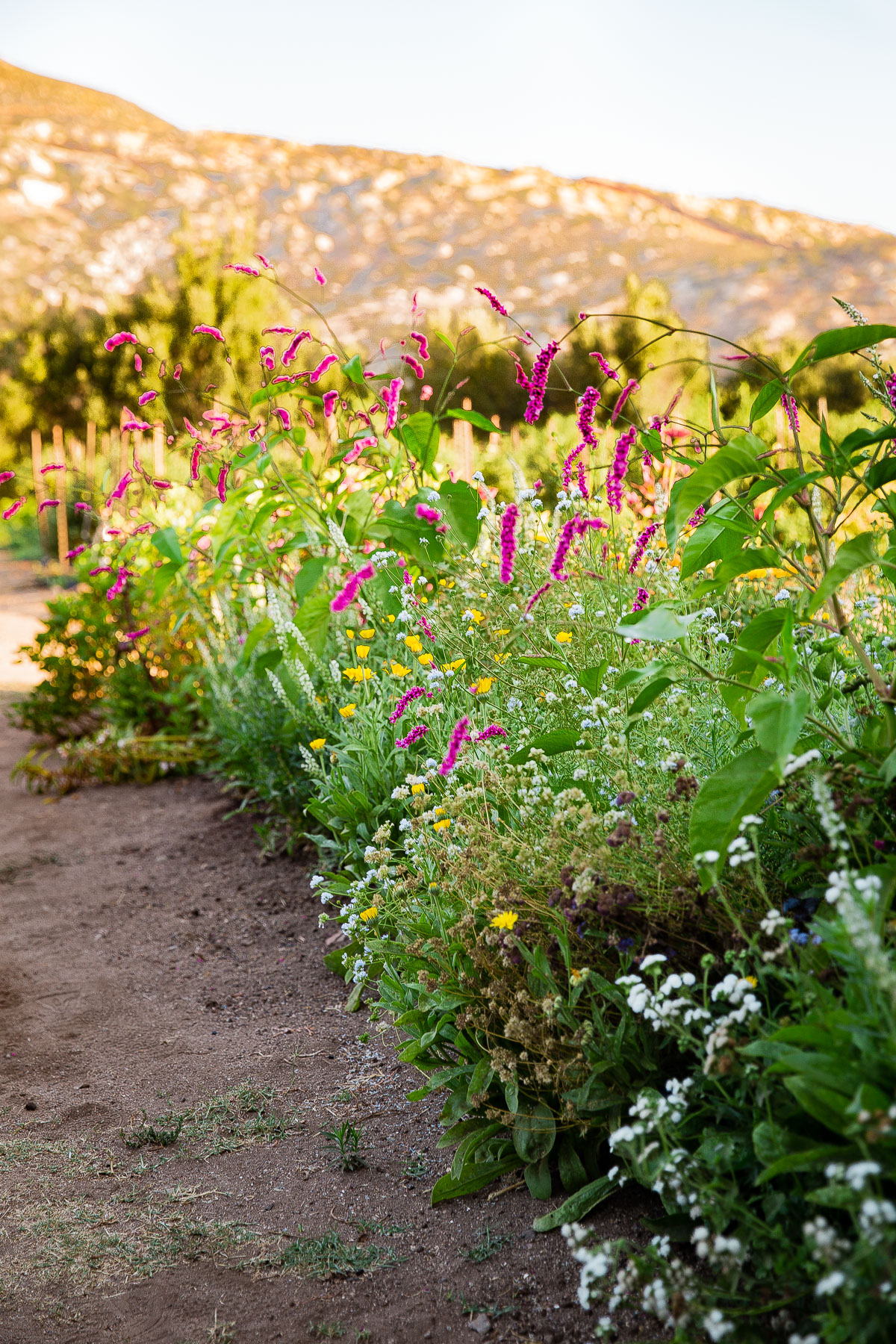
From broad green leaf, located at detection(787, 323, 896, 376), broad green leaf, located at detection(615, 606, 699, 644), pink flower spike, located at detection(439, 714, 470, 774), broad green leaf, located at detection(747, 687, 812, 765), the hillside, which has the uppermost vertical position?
the hillside

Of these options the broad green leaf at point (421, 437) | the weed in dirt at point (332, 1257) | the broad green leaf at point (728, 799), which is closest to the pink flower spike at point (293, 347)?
the broad green leaf at point (421, 437)

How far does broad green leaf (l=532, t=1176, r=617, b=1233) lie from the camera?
4.93 ft

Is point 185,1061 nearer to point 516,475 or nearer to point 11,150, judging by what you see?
point 516,475

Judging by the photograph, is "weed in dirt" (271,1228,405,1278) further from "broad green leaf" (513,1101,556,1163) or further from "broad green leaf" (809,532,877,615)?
"broad green leaf" (809,532,877,615)

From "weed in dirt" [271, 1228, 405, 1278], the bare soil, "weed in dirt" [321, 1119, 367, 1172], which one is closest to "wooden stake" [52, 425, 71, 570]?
the bare soil

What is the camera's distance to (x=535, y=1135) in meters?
1.64

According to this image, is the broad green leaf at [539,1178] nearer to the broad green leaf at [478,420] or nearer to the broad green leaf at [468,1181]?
the broad green leaf at [468,1181]

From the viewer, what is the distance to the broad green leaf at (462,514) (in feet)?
8.75

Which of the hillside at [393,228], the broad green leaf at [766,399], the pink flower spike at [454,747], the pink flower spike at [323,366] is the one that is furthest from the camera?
the hillside at [393,228]

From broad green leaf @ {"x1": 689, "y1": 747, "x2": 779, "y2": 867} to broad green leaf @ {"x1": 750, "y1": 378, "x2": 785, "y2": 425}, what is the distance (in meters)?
0.55

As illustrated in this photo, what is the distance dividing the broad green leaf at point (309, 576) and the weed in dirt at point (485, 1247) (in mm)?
1900

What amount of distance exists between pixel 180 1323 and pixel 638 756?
1.27 meters

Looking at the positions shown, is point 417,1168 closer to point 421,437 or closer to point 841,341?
point 841,341

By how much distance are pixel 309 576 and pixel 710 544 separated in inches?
67.3
